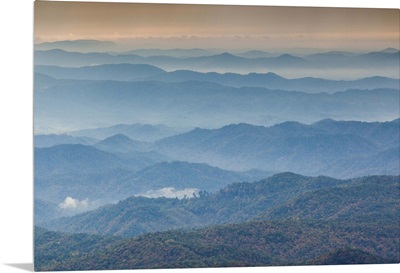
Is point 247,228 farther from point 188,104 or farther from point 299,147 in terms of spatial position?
point 188,104

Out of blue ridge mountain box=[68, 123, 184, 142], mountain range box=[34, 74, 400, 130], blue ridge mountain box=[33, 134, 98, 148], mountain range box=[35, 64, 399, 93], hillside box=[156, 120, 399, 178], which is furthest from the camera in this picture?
hillside box=[156, 120, 399, 178]

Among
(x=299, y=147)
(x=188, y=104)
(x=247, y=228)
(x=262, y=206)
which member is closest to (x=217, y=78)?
(x=188, y=104)

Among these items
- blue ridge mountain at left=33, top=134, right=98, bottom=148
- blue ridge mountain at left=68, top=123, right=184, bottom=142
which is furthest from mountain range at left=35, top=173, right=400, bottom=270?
blue ridge mountain at left=33, top=134, right=98, bottom=148

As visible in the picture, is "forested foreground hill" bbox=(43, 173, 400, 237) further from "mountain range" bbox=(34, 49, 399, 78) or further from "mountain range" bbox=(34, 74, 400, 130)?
"mountain range" bbox=(34, 49, 399, 78)

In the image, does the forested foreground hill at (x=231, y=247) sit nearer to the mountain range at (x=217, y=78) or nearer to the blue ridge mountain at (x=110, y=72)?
the mountain range at (x=217, y=78)

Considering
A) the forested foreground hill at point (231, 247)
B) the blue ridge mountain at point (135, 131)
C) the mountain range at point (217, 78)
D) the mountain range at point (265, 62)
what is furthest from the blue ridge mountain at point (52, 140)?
the forested foreground hill at point (231, 247)

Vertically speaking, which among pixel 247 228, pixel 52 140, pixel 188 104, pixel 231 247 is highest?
pixel 188 104

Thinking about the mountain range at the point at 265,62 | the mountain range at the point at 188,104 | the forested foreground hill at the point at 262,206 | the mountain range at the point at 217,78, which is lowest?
the forested foreground hill at the point at 262,206

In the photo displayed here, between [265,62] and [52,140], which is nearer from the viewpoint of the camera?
[52,140]

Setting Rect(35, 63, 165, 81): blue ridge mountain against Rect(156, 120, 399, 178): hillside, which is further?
Rect(156, 120, 399, 178): hillside
